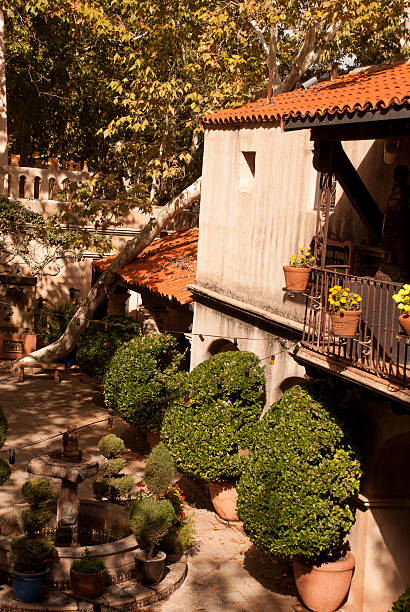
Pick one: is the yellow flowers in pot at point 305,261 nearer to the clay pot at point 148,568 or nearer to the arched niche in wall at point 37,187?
the clay pot at point 148,568

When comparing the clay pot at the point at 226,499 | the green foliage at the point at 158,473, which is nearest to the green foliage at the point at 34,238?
the clay pot at the point at 226,499

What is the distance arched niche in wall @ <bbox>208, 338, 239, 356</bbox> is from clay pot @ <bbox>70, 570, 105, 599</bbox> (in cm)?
641

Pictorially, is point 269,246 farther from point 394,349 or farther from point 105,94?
point 105,94

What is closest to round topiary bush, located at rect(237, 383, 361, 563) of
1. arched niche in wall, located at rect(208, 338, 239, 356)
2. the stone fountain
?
the stone fountain

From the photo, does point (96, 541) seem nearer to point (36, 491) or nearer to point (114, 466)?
point (114, 466)

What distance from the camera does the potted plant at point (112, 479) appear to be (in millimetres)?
13586

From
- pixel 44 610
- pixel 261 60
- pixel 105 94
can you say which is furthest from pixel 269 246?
pixel 105 94

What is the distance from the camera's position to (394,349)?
32.2 feet

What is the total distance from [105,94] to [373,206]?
19.9 m

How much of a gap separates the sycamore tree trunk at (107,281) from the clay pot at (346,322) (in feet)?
38.7

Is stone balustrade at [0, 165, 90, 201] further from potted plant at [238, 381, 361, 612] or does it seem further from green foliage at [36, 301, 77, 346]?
potted plant at [238, 381, 361, 612]

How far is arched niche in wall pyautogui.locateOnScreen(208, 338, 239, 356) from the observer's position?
16688 millimetres

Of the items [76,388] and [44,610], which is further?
[76,388]

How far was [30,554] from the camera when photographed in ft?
36.1
